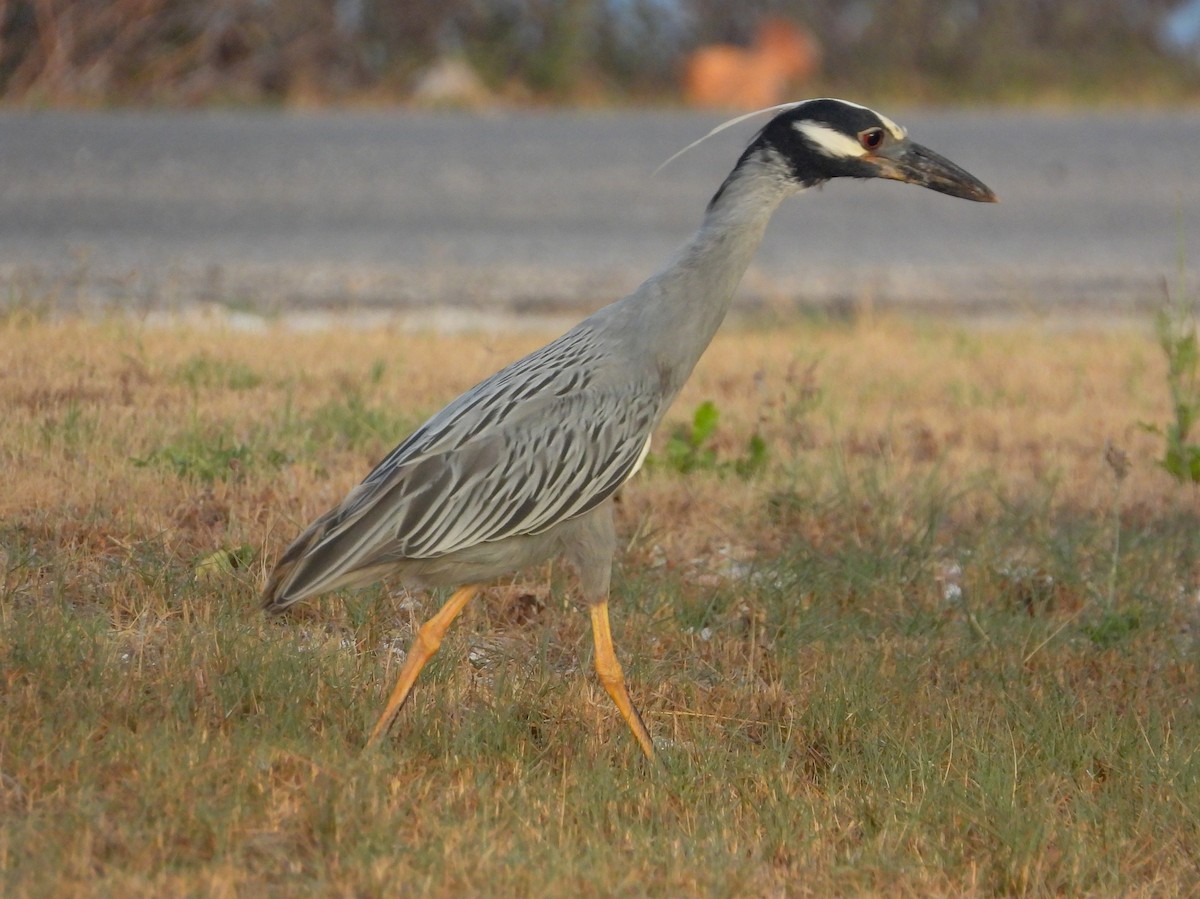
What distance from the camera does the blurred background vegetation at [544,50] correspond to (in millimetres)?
15195

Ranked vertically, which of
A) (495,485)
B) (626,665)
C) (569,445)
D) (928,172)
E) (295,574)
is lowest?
(626,665)

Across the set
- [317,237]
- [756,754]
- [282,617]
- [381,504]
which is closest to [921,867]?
[756,754]

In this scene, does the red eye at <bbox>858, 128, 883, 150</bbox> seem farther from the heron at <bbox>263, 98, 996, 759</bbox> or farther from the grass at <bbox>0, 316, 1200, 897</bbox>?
the grass at <bbox>0, 316, 1200, 897</bbox>

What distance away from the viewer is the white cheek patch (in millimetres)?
4465

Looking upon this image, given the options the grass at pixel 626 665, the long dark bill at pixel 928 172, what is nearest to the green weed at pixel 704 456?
the grass at pixel 626 665

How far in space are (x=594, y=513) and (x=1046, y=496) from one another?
2.45 m

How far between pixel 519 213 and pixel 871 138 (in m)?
8.87

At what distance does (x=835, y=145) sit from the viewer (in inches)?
177

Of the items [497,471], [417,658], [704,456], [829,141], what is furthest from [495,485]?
[704,456]

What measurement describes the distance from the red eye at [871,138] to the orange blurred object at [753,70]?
505 inches

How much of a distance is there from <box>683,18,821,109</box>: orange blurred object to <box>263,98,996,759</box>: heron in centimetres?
1291

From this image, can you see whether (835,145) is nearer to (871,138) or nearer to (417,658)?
(871,138)

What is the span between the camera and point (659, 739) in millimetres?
4406

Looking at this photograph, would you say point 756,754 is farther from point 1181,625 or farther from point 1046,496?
point 1046,496
